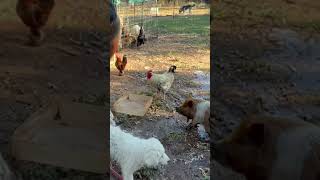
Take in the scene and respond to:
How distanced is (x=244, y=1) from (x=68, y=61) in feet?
0.97

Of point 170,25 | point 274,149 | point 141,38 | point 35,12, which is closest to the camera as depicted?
point 274,149

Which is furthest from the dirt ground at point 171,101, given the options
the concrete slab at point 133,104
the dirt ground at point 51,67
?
the dirt ground at point 51,67

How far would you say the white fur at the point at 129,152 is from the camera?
52.2 inches

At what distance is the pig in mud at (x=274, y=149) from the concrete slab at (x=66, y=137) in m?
0.20

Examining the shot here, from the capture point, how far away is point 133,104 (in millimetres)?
2049

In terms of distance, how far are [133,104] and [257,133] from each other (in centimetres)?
154

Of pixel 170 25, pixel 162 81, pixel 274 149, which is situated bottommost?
pixel 162 81

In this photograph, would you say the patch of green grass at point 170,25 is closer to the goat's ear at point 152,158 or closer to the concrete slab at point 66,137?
the goat's ear at point 152,158

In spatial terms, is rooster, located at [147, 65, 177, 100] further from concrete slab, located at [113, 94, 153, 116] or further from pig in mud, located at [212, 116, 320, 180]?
pig in mud, located at [212, 116, 320, 180]

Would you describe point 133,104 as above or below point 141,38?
below

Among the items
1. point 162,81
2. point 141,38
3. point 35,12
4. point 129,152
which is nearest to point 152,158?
point 129,152

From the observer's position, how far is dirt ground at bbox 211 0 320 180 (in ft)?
1.83

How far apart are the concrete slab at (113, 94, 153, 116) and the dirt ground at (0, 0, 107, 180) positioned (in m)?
1.03

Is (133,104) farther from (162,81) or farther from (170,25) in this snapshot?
(170,25)
